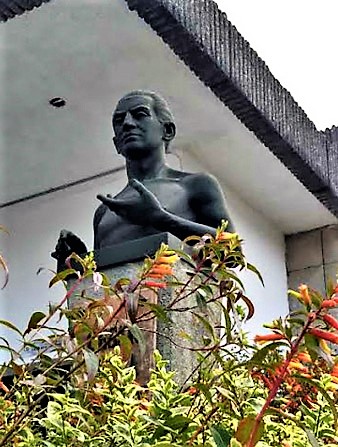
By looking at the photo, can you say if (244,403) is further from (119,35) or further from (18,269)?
(18,269)

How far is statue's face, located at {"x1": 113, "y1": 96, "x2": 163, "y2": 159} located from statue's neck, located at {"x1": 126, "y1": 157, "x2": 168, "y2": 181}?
22mm

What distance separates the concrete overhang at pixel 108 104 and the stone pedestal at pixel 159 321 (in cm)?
142

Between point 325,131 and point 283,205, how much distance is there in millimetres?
582

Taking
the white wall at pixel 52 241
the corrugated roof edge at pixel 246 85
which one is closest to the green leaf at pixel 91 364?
the corrugated roof edge at pixel 246 85

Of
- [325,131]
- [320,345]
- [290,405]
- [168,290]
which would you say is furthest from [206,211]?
[325,131]

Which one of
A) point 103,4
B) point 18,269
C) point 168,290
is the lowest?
point 168,290

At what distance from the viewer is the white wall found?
454 cm

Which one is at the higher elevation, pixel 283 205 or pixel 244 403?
pixel 283 205

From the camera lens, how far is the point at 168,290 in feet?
5.56

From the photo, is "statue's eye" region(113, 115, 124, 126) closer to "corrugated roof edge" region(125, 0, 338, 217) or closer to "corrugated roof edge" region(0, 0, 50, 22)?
"corrugated roof edge" region(0, 0, 50, 22)

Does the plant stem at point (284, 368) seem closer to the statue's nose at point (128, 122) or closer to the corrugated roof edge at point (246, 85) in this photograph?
the statue's nose at point (128, 122)

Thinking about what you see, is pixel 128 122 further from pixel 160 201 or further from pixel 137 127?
pixel 160 201

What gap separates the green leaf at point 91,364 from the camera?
0.64m

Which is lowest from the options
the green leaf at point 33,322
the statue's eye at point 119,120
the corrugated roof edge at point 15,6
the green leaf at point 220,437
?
the green leaf at point 220,437
